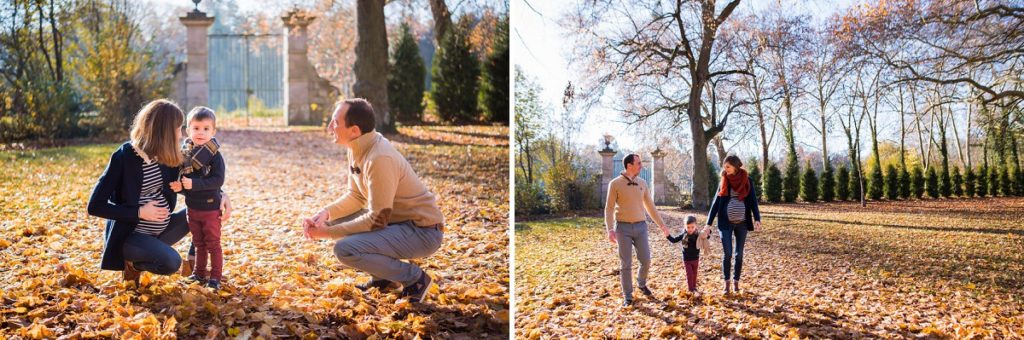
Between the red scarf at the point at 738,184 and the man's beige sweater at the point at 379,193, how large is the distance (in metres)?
1.32

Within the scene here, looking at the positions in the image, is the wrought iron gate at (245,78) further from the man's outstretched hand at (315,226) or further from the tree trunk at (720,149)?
the tree trunk at (720,149)

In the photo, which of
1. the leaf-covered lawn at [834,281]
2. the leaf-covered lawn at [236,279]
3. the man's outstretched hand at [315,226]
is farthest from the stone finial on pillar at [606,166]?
the man's outstretched hand at [315,226]

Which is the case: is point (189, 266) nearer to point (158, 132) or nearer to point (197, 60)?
point (158, 132)

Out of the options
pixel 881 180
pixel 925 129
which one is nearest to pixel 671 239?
pixel 881 180

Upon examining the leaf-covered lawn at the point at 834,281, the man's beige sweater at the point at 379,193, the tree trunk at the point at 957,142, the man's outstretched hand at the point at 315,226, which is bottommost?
the leaf-covered lawn at the point at 834,281

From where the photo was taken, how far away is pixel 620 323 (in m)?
3.86

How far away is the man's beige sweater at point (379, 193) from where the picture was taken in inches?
120

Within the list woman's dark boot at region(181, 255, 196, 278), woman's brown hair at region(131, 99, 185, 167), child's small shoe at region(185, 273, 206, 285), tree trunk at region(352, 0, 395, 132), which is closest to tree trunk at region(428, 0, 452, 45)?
tree trunk at region(352, 0, 395, 132)

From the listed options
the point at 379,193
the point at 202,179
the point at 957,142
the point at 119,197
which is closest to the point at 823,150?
the point at 957,142

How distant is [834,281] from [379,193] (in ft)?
6.75

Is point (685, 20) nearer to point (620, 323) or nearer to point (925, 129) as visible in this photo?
point (925, 129)

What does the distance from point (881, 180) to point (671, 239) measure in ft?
3.34

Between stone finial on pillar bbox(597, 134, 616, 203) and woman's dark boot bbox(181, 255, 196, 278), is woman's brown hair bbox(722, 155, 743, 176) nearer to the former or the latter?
stone finial on pillar bbox(597, 134, 616, 203)

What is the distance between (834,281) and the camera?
357 centimetres
